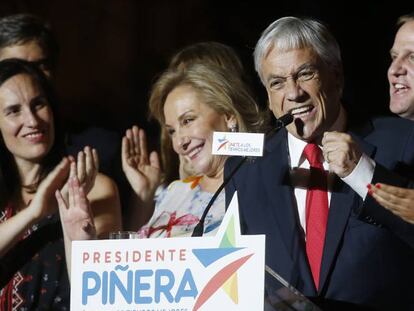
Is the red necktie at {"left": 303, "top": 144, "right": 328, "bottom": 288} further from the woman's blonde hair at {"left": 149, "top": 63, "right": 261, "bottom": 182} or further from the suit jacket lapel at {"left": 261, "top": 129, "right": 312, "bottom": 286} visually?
the woman's blonde hair at {"left": 149, "top": 63, "right": 261, "bottom": 182}

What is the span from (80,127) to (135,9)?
2.81 ft

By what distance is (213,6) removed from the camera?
3.94m

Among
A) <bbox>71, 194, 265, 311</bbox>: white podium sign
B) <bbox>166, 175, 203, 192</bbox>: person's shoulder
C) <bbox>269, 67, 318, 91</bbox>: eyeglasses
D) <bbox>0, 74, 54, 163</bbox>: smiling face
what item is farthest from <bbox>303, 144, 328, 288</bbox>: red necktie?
<bbox>0, 74, 54, 163</bbox>: smiling face

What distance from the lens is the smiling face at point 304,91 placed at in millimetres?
2566

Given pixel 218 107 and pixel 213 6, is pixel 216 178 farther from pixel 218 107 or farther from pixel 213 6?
pixel 213 6

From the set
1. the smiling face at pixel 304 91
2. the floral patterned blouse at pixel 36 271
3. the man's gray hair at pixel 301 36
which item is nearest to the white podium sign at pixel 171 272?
the smiling face at pixel 304 91

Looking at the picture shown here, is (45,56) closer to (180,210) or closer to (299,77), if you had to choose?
(180,210)

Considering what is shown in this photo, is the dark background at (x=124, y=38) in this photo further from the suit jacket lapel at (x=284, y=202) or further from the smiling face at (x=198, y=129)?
the suit jacket lapel at (x=284, y=202)

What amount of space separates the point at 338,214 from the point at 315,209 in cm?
7

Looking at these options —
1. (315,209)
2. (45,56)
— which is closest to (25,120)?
(45,56)

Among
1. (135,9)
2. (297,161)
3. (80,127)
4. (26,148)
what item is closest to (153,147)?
(80,127)

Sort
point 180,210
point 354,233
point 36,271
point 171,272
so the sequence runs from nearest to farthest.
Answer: point 171,272 < point 354,233 < point 180,210 < point 36,271

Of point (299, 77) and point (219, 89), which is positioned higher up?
point (299, 77)

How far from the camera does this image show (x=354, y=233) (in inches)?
96.2
